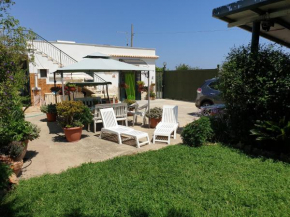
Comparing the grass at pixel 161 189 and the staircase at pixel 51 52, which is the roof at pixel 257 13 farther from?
the staircase at pixel 51 52

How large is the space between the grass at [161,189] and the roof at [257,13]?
10.6 feet

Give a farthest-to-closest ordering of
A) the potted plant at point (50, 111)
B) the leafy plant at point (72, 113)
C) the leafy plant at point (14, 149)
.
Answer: the potted plant at point (50, 111) < the leafy plant at point (72, 113) < the leafy plant at point (14, 149)

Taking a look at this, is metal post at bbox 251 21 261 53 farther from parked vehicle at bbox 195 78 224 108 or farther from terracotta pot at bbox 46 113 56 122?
terracotta pot at bbox 46 113 56 122

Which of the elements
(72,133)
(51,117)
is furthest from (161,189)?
(51,117)

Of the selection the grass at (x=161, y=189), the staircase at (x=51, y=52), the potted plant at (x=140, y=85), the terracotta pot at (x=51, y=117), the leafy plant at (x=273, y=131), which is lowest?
the grass at (x=161, y=189)

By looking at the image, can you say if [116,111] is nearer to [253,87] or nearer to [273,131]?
[253,87]

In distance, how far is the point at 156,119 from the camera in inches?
289

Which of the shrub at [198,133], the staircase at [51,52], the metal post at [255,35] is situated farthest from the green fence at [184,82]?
the shrub at [198,133]

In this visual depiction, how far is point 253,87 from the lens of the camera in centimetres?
480

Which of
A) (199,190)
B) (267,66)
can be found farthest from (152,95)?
(199,190)

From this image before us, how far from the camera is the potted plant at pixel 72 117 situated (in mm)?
5559

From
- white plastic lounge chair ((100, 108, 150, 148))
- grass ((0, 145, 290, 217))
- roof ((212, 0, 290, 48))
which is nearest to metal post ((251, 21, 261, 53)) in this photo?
roof ((212, 0, 290, 48))

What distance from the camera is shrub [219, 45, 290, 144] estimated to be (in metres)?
4.56

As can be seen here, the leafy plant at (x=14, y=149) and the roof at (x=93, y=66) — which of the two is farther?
the roof at (x=93, y=66)
